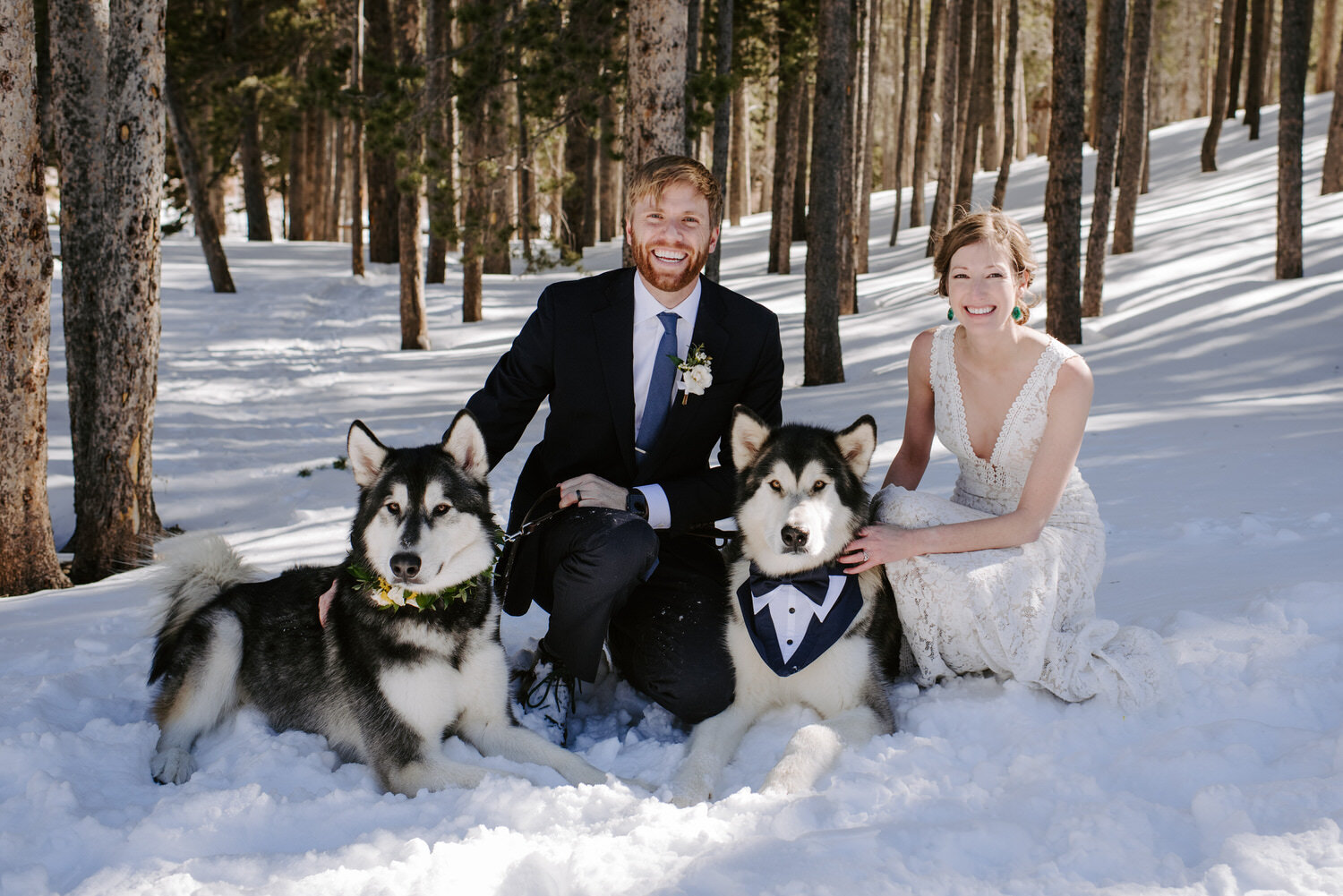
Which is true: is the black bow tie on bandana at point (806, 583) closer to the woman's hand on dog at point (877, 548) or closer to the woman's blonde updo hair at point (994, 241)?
the woman's hand on dog at point (877, 548)

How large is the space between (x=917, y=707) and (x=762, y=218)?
2712 cm

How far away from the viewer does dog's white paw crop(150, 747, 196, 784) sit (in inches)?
110

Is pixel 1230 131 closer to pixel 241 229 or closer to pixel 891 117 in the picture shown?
pixel 891 117

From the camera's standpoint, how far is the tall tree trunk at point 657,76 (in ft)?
18.5

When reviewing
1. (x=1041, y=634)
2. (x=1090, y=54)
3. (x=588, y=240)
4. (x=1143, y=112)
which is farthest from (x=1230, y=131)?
(x=1041, y=634)

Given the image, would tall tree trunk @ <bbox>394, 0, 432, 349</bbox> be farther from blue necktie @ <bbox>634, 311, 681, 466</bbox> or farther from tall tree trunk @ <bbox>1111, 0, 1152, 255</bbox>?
tall tree trunk @ <bbox>1111, 0, 1152, 255</bbox>

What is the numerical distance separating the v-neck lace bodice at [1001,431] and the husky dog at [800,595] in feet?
1.78

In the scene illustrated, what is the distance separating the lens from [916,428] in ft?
11.7

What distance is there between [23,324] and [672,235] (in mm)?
3421

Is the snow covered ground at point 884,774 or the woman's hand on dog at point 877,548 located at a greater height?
the woman's hand on dog at point 877,548

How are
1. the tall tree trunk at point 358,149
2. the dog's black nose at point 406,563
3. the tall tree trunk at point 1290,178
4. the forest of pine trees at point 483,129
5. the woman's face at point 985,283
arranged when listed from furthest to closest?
1. the tall tree trunk at point 358,149
2. the tall tree trunk at point 1290,178
3. the forest of pine trees at point 483,129
4. the woman's face at point 985,283
5. the dog's black nose at point 406,563

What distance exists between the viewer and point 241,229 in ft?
155

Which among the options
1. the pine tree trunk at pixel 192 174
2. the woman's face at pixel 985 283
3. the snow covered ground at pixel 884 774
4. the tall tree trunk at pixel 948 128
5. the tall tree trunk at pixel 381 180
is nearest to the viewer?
the snow covered ground at pixel 884 774

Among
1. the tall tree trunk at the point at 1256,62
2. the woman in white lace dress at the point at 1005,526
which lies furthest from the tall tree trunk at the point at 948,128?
the woman in white lace dress at the point at 1005,526
